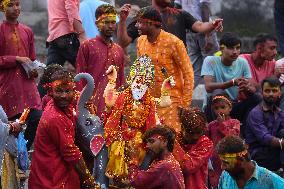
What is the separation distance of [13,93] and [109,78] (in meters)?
1.05

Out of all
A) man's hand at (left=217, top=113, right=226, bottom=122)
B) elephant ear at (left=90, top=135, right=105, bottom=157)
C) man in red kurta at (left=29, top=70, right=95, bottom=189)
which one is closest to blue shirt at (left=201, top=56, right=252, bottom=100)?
man's hand at (left=217, top=113, right=226, bottom=122)

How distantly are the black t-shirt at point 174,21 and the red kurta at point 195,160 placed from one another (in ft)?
8.20

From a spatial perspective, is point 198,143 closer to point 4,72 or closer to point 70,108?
point 70,108

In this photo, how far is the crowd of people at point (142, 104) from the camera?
10.9m

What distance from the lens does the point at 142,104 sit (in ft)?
38.9

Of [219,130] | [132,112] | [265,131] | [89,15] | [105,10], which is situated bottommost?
[265,131]

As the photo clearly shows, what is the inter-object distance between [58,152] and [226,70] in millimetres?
3313

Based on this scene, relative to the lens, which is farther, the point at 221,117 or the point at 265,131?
the point at 265,131

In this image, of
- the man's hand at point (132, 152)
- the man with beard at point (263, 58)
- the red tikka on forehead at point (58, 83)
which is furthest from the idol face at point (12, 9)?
the man with beard at point (263, 58)

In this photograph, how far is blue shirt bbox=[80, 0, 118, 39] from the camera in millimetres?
14242

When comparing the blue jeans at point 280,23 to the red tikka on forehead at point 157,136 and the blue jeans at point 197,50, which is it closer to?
the blue jeans at point 197,50

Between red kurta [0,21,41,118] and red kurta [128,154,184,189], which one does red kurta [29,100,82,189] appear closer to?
red kurta [128,154,184,189]

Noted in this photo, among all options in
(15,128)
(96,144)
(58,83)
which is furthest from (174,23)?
(15,128)

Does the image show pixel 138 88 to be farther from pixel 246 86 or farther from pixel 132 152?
pixel 246 86
